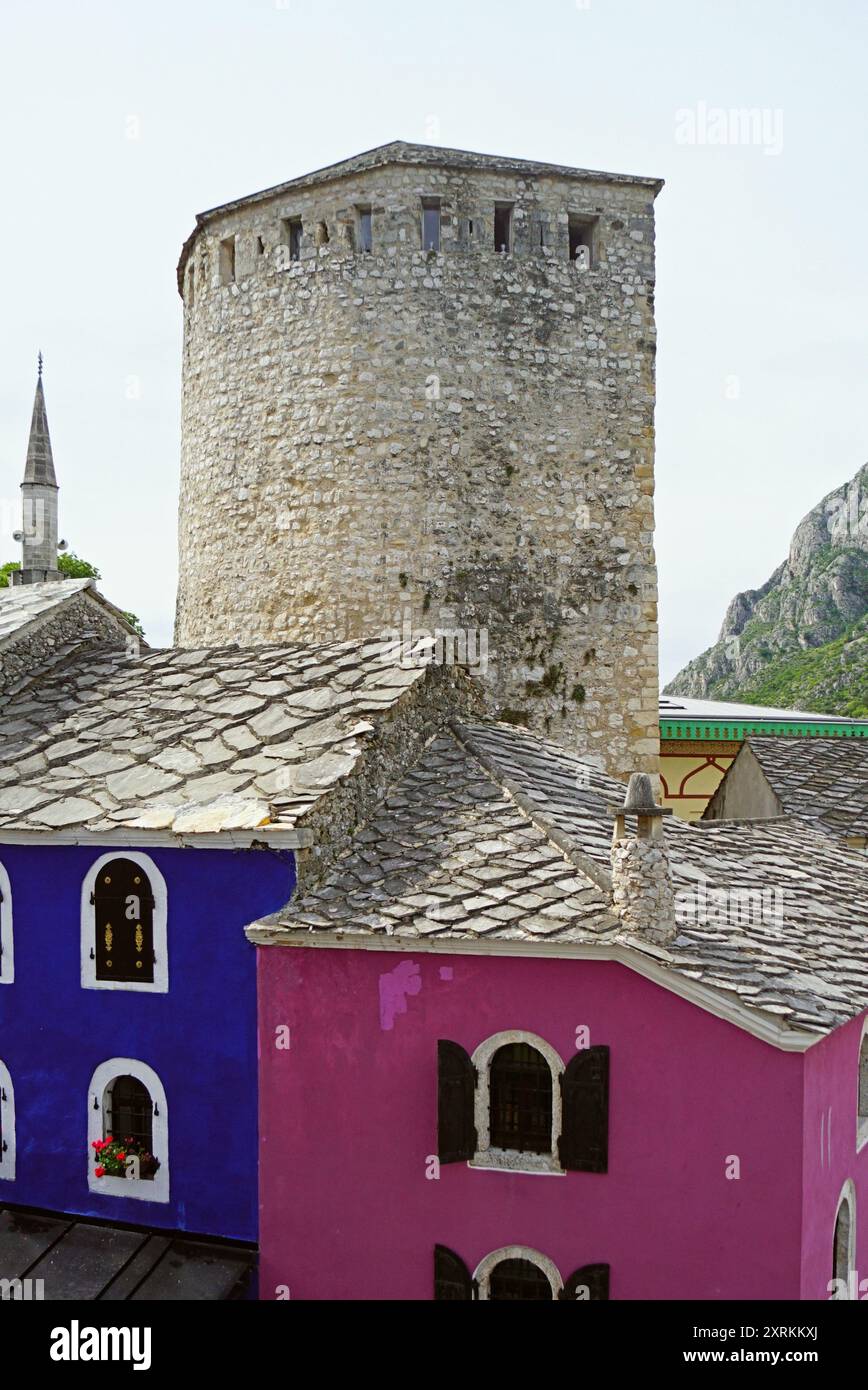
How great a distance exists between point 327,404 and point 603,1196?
472 inches

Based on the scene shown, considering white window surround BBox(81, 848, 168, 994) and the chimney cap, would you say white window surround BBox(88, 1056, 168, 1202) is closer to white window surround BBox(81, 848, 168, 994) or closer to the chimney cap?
white window surround BBox(81, 848, 168, 994)

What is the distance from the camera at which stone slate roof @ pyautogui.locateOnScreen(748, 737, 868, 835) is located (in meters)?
13.7

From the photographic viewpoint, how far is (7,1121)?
380 inches

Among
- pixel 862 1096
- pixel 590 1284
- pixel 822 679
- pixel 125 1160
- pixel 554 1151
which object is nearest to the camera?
pixel 590 1284

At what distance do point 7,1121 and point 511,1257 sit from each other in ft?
15.3

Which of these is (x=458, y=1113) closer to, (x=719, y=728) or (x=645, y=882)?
(x=645, y=882)

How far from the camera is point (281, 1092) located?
27.5 ft

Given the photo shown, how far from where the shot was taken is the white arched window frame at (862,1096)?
28.5 ft

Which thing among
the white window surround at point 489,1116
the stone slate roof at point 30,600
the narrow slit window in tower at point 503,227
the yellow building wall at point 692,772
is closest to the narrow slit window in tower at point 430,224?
the narrow slit window in tower at point 503,227

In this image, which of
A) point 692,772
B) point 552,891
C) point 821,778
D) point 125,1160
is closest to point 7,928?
point 125,1160

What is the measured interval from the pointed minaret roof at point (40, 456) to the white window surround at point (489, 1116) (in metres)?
12.3

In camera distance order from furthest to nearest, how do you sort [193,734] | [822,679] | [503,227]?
[822,679], [503,227], [193,734]

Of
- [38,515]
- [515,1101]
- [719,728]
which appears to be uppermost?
[38,515]
